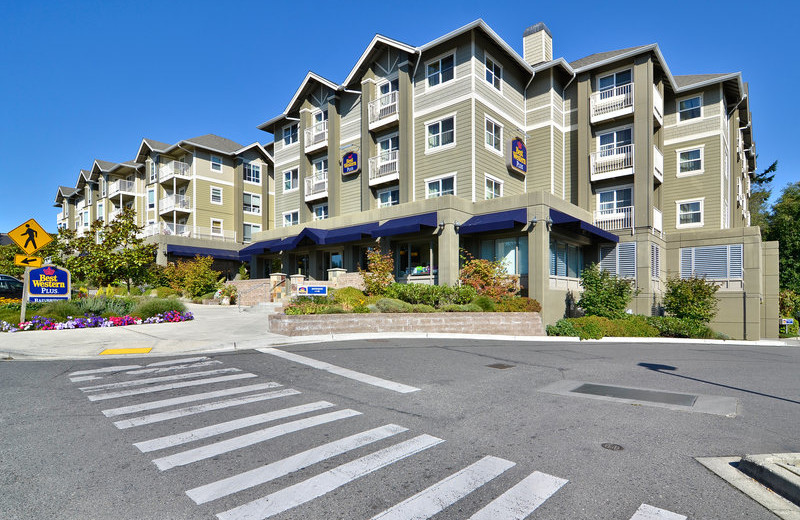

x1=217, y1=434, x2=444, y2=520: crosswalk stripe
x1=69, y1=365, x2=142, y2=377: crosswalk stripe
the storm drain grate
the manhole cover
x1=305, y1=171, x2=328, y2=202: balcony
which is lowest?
the manhole cover

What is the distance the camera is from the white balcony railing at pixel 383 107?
87.4 feet

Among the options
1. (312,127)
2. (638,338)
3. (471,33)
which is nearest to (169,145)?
(312,127)

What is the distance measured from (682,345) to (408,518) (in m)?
16.4

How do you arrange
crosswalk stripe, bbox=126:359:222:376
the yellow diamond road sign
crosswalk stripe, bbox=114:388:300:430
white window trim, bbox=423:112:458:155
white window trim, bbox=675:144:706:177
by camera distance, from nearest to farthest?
crosswalk stripe, bbox=114:388:300:430, crosswalk stripe, bbox=126:359:222:376, the yellow diamond road sign, white window trim, bbox=423:112:458:155, white window trim, bbox=675:144:706:177

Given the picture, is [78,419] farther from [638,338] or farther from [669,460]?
[638,338]

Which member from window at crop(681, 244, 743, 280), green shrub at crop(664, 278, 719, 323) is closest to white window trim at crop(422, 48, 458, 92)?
green shrub at crop(664, 278, 719, 323)

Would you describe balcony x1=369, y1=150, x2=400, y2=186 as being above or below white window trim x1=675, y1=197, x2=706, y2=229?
above

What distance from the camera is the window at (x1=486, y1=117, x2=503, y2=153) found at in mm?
24406

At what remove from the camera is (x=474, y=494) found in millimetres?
3980

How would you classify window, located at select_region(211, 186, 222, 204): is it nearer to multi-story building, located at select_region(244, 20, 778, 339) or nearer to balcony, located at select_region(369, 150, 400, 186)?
multi-story building, located at select_region(244, 20, 778, 339)

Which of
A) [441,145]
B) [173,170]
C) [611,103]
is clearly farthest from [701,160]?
[173,170]

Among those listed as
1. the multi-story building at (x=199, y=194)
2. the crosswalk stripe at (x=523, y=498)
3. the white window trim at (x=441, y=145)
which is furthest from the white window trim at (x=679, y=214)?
the multi-story building at (x=199, y=194)

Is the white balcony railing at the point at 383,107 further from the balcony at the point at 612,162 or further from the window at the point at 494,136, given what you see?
the balcony at the point at 612,162

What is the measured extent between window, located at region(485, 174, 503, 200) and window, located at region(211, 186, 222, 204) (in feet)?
94.3
